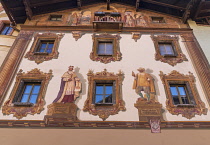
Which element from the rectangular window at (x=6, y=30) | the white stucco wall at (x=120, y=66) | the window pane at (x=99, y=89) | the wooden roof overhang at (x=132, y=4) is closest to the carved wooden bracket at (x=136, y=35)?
the white stucco wall at (x=120, y=66)

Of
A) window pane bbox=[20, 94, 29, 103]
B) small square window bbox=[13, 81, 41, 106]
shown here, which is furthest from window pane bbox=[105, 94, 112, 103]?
window pane bbox=[20, 94, 29, 103]

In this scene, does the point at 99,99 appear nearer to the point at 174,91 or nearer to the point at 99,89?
the point at 99,89

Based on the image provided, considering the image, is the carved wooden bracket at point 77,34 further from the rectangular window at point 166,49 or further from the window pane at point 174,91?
the window pane at point 174,91

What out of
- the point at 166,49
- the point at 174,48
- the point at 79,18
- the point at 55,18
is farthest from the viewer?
the point at 55,18

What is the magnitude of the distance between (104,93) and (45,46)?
4448mm

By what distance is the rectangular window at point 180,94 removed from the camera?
29.3 feet

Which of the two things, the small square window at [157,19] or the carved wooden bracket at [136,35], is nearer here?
the carved wooden bracket at [136,35]

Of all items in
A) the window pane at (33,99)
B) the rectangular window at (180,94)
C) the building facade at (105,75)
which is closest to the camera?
the building facade at (105,75)

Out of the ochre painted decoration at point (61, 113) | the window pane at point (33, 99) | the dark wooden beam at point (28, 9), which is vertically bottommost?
the ochre painted decoration at point (61, 113)

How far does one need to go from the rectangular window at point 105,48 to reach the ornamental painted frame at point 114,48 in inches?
7.3

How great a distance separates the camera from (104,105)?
8.54 metres

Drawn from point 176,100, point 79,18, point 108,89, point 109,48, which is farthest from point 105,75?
point 79,18

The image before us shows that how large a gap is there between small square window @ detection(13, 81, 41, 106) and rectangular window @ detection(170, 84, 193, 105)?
5540 mm
